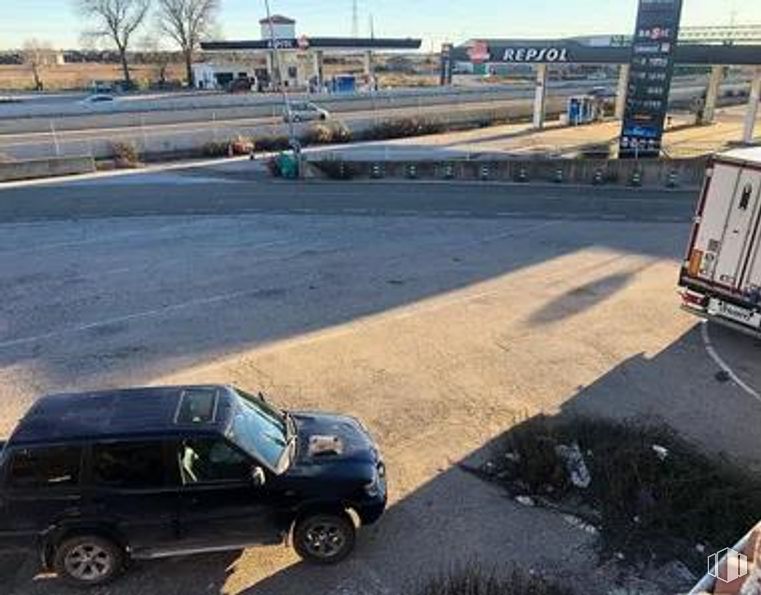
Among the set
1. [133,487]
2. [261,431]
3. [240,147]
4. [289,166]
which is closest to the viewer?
[133,487]

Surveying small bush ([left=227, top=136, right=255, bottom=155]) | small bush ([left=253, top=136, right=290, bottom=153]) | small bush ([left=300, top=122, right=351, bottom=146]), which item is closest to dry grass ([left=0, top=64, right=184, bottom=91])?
small bush ([left=300, top=122, right=351, bottom=146])

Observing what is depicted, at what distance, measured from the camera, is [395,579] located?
7.23 metres

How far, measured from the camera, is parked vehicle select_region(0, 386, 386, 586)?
682 cm

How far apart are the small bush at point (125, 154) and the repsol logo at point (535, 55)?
73.7 feet

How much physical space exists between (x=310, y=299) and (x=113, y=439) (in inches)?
345

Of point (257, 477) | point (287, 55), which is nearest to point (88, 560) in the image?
point (257, 477)

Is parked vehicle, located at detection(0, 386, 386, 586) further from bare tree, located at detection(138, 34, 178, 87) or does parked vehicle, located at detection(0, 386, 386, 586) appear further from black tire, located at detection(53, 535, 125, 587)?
bare tree, located at detection(138, 34, 178, 87)

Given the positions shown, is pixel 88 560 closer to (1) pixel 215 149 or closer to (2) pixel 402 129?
(1) pixel 215 149

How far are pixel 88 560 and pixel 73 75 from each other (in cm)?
10144

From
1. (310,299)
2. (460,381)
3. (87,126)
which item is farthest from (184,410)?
(87,126)

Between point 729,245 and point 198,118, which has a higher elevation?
point 729,245

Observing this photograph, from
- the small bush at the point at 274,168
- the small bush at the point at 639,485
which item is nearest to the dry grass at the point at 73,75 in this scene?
the small bush at the point at 274,168

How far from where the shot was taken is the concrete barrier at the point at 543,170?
96.1 feet

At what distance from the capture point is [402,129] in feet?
147
